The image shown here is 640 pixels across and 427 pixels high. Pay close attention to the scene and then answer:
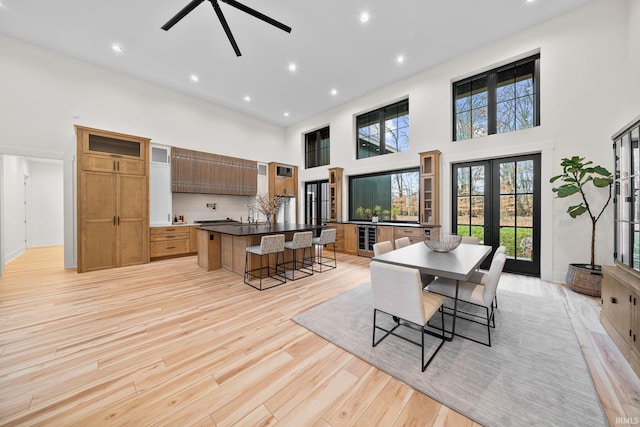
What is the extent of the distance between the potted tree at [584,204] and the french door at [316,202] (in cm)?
558

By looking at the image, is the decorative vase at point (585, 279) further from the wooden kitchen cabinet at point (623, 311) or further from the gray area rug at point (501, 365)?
the wooden kitchen cabinet at point (623, 311)

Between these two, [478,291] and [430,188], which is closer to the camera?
[478,291]

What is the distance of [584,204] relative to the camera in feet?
11.7

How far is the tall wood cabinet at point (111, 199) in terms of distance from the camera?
4.52 m

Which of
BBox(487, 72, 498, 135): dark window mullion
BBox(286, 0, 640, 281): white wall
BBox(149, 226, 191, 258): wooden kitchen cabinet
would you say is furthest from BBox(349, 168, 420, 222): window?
BBox(149, 226, 191, 258): wooden kitchen cabinet

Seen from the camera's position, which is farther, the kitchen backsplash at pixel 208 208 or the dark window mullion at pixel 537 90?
the kitchen backsplash at pixel 208 208

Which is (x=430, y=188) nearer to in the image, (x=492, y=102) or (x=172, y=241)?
(x=492, y=102)

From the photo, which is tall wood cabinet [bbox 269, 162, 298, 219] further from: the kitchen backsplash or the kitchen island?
the kitchen island

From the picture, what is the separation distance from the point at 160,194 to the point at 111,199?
1.00 meters

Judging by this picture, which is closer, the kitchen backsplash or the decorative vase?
the decorative vase

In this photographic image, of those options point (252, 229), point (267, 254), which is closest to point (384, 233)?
point (267, 254)

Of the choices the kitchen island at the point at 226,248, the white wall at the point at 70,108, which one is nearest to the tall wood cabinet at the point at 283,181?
the white wall at the point at 70,108

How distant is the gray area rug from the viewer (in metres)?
1.42

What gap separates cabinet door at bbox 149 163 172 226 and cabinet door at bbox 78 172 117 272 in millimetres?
773
